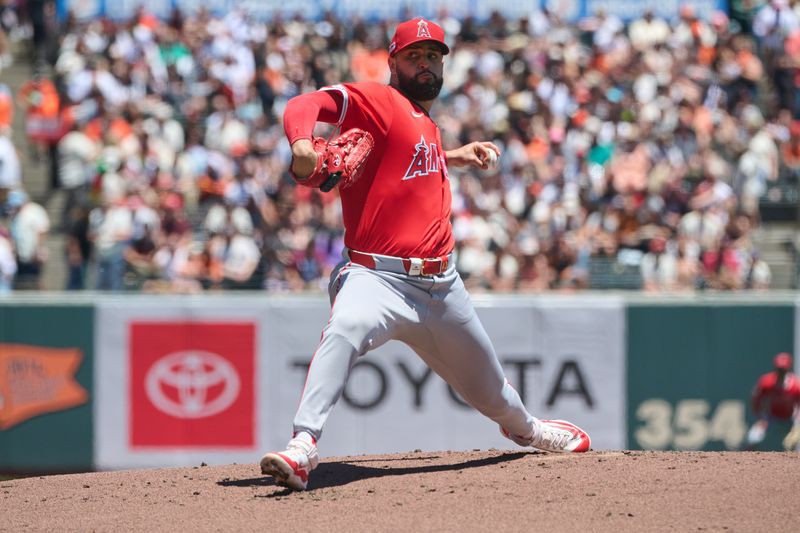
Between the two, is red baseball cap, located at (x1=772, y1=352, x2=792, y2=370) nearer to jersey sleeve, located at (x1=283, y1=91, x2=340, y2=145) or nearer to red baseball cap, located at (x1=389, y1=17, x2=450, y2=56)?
red baseball cap, located at (x1=389, y1=17, x2=450, y2=56)

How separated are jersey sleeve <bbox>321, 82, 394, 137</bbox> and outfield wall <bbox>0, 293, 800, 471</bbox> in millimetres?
6274

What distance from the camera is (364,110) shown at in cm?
532

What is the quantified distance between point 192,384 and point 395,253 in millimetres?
6644

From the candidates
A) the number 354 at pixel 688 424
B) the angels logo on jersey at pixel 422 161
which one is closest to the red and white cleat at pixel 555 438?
the angels logo on jersey at pixel 422 161

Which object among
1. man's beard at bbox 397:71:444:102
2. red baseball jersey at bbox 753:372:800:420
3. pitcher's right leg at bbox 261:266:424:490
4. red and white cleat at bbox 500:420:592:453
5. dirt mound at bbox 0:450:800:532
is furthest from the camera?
red baseball jersey at bbox 753:372:800:420

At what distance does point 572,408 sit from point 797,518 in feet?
22.0

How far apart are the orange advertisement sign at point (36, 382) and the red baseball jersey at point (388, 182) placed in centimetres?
696

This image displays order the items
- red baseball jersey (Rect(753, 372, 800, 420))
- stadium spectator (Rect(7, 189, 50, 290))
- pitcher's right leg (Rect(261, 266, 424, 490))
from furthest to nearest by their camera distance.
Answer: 1. stadium spectator (Rect(7, 189, 50, 290))
2. red baseball jersey (Rect(753, 372, 800, 420))
3. pitcher's right leg (Rect(261, 266, 424, 490))

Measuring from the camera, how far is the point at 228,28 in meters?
16.1

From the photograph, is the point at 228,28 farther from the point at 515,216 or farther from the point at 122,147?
the point at 515,216

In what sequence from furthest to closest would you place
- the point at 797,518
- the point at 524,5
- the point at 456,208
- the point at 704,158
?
the point at 524,5, the point at 704,158, the point at 456,208, the point at 797,518

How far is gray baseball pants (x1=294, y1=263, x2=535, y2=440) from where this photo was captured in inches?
203

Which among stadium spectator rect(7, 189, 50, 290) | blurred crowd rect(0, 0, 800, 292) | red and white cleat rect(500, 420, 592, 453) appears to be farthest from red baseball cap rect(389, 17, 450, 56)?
stadium spectator rect(7, 189, 50, 290)

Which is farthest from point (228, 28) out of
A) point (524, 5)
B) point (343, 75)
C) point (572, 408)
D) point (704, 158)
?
point (572, 408)
